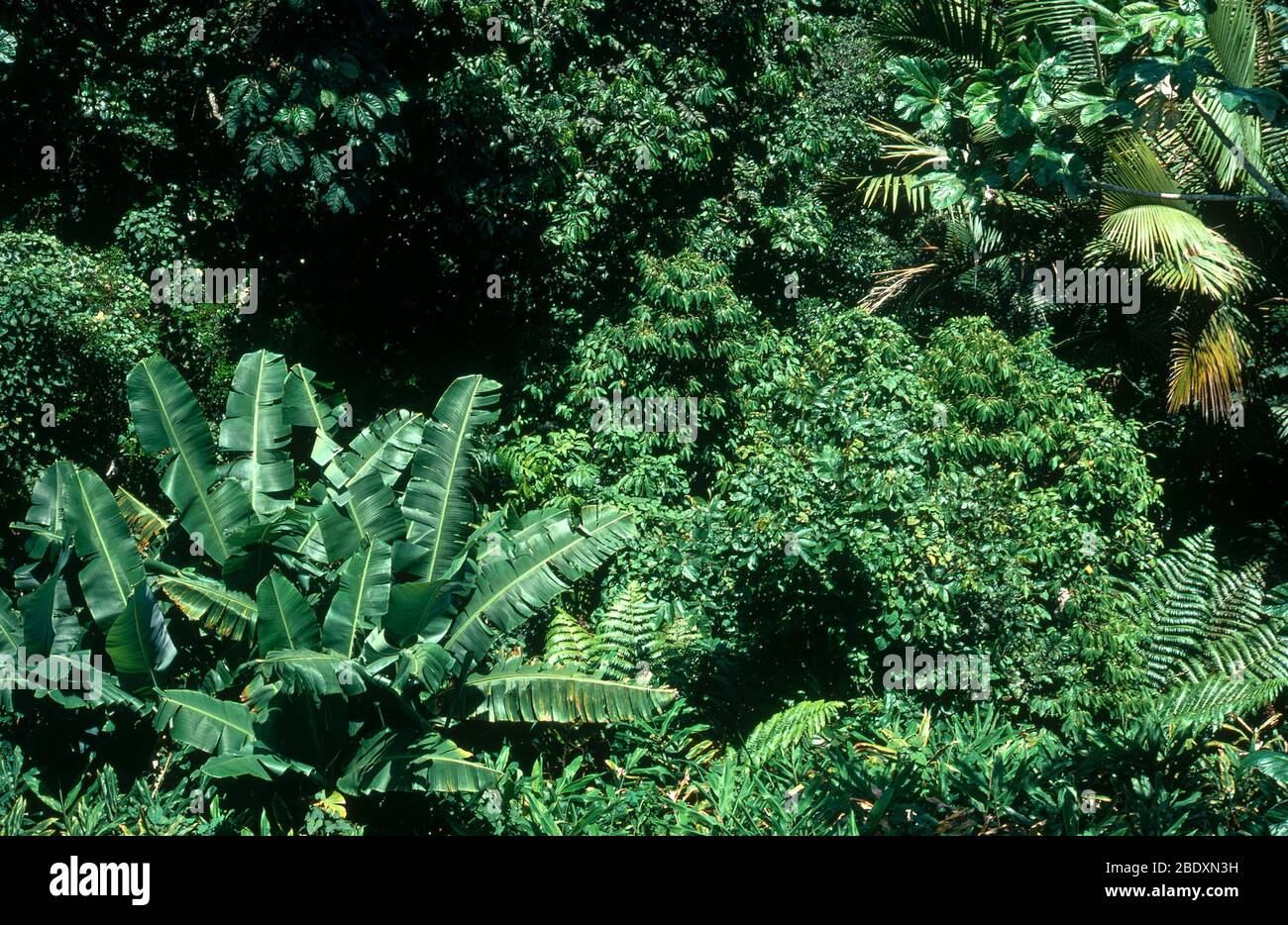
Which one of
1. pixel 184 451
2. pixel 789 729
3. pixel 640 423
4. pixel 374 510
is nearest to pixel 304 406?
pixel 184 451

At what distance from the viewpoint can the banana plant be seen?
7000 mm

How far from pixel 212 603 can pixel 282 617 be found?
0.76m

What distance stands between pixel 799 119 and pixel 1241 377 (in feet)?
19.7

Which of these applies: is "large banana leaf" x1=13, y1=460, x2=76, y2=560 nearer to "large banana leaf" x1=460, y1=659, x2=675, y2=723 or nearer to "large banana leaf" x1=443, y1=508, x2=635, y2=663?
"large banana leaf" x1=443, y1=508, x2=635, y2=663

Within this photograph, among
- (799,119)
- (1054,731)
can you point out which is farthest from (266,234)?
(1054,731)

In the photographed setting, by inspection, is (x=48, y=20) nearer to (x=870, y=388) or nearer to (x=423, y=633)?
(x=423, y=633)

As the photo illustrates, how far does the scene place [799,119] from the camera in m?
14.2

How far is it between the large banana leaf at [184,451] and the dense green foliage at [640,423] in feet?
0.10

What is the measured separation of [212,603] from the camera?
7527 mm

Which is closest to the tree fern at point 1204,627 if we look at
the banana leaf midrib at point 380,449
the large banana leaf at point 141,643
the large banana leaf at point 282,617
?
the banana leaf midrib at point 380,449

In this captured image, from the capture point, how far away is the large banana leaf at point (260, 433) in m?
8.62

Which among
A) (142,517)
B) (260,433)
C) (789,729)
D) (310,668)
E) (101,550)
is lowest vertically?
(789,729)

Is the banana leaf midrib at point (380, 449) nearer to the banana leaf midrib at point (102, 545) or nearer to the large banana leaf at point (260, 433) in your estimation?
the large banana leaf at point (260, 433)

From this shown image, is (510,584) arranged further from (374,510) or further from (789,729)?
(789,729)
